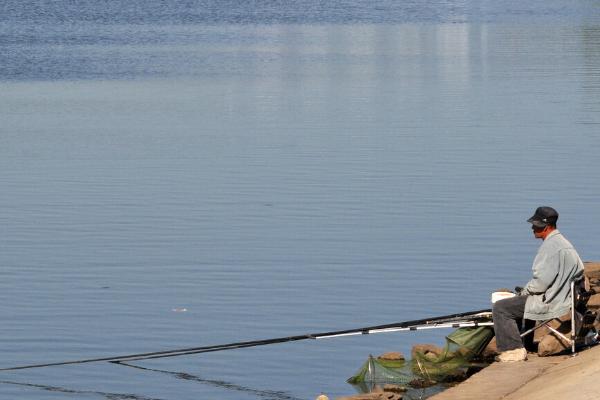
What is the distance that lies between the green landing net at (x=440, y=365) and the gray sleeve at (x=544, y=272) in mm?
1189

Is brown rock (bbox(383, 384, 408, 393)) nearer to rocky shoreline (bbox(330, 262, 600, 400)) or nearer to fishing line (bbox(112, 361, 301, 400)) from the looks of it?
rocky shoreline (bbox(330, 262, 600, 400))

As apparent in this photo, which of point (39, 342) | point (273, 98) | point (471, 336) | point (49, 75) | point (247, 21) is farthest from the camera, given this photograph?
point (247, 21)

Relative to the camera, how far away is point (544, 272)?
11.8 m

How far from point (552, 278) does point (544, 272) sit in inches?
3.3

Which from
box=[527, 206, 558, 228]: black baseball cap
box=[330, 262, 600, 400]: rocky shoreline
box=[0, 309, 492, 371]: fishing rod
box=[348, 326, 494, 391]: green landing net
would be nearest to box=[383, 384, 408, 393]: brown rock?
box=[330, 262, 600, 400]: rocky shoreline

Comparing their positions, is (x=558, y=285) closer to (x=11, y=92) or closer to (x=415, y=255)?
(x=415, y=255)

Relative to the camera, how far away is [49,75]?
43406 mm

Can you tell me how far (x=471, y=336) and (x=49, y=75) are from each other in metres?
32.2

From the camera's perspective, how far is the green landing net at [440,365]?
1295 centimetres

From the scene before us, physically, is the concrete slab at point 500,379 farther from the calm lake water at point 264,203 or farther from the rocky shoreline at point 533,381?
the calm lake water at point 264,203

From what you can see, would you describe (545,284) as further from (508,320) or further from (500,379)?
(500,379)

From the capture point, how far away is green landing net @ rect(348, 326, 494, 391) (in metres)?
12.9

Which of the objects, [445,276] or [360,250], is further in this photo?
[360,250]

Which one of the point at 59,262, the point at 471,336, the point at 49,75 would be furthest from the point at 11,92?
the point at 471,336
